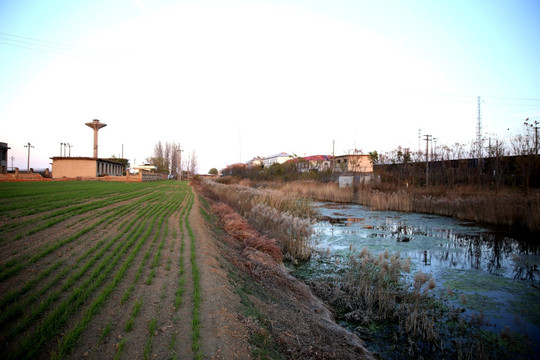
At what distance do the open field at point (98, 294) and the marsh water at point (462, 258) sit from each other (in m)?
3.84

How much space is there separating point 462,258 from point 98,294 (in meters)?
9.58

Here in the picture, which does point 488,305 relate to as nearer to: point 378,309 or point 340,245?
point 378,309

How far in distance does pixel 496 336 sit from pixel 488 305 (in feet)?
4.16

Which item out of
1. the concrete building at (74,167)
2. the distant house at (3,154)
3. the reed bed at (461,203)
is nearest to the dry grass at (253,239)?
the reed bed at (461,203)

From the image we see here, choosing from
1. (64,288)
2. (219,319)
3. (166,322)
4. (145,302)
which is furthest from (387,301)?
(64,288)

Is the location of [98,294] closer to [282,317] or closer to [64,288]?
[64,288]

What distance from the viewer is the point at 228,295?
425 cm

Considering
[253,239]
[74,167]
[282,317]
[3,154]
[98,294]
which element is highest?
[3,154]

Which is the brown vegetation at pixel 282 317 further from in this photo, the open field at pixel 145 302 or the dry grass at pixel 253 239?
the dry grass at pixel 253 239

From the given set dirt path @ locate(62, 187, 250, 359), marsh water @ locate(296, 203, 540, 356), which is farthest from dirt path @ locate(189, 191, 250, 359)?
marsh water @ locate(296, 203, 540, 356)

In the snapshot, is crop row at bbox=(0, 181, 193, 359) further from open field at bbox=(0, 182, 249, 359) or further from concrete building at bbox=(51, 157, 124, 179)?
concrete building at bbox=(51, 157, 124, 179)

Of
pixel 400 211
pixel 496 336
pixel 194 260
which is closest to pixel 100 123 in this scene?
pixel 400 211

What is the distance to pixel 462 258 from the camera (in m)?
8.88

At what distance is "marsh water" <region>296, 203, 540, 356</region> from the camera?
564 cm
